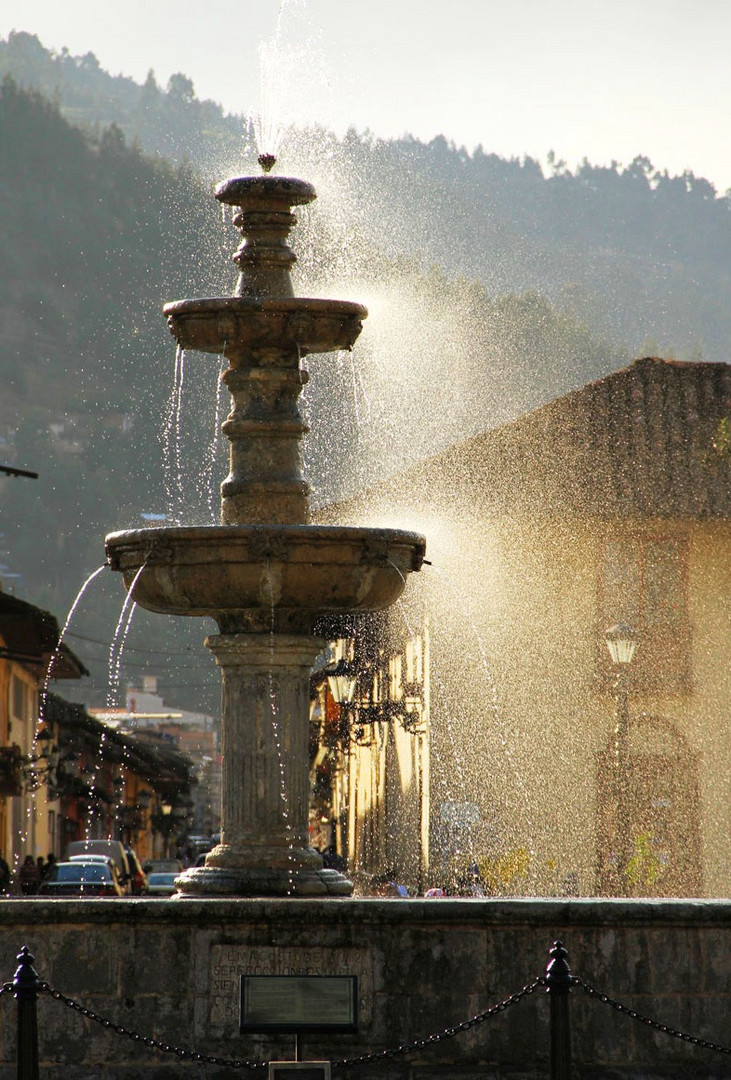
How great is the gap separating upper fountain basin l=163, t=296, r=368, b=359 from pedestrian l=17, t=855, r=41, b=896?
17.7 meters

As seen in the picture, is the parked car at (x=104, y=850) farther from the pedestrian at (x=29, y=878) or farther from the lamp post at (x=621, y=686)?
the lamp post at (x=621, y=686)

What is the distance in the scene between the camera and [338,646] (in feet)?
161

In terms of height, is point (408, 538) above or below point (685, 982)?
above

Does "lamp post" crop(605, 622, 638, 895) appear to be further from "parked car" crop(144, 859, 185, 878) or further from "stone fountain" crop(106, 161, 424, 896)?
"parked car" crop(144, 859, 185, 878)

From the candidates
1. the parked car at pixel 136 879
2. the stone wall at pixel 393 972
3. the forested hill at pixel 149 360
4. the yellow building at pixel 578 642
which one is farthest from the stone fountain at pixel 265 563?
the parked car at pixel 136 879

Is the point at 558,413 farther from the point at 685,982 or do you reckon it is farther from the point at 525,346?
the point at 525,346

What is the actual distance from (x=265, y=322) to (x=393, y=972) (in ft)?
15.0

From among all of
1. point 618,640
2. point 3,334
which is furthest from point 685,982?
point 3,334

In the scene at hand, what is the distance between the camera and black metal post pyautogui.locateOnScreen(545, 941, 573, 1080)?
796 centimetres

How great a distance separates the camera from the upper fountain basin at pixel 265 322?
12.2m

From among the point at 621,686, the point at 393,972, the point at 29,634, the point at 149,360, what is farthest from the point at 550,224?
the point at 393,972

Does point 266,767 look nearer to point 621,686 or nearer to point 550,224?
point 621,686

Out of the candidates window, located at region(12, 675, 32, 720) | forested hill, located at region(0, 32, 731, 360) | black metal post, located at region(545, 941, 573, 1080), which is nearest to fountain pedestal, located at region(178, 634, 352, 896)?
black metal post, located at region(545, 941, 573, 1080)

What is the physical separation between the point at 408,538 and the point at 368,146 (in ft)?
268
